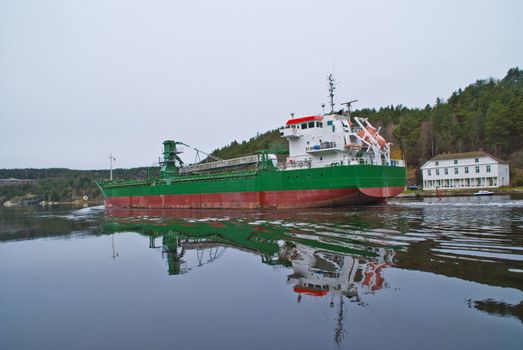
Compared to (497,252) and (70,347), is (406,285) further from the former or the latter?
(70,347)

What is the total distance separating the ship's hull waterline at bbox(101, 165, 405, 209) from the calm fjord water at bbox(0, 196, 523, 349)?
37.8 feet

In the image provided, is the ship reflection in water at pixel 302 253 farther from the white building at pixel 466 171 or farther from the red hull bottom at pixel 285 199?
the white building at pixel 466 171

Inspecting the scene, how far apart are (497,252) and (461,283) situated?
2734mm

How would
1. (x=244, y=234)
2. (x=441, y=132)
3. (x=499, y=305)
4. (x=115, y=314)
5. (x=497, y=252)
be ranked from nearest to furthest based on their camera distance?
(x=499, y=305) → (x=115, y=314) → (x=497, y=252) → (x=244, y=234) → (x=441, y=132)

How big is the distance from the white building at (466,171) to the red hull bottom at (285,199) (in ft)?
88.6

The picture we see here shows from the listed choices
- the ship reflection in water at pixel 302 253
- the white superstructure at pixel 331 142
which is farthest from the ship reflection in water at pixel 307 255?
the white superstructure at pixel 331 142

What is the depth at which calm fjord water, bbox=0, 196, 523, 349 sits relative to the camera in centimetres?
459

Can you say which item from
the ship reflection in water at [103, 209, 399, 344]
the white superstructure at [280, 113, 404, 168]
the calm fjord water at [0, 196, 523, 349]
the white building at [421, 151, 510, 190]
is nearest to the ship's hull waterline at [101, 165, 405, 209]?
the white superstructure at [280, 113, 404, 168]

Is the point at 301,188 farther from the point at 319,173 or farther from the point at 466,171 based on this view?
the point at 466,171

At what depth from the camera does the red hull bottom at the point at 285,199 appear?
2369 centimetres

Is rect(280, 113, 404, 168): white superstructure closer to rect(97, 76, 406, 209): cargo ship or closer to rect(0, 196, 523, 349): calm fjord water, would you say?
rect(97, 76, 406, 209): cargo ship

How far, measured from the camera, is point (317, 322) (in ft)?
16.3

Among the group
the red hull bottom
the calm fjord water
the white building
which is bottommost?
the calm fjord water

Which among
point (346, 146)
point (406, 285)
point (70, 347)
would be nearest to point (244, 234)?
point (406, 285)
